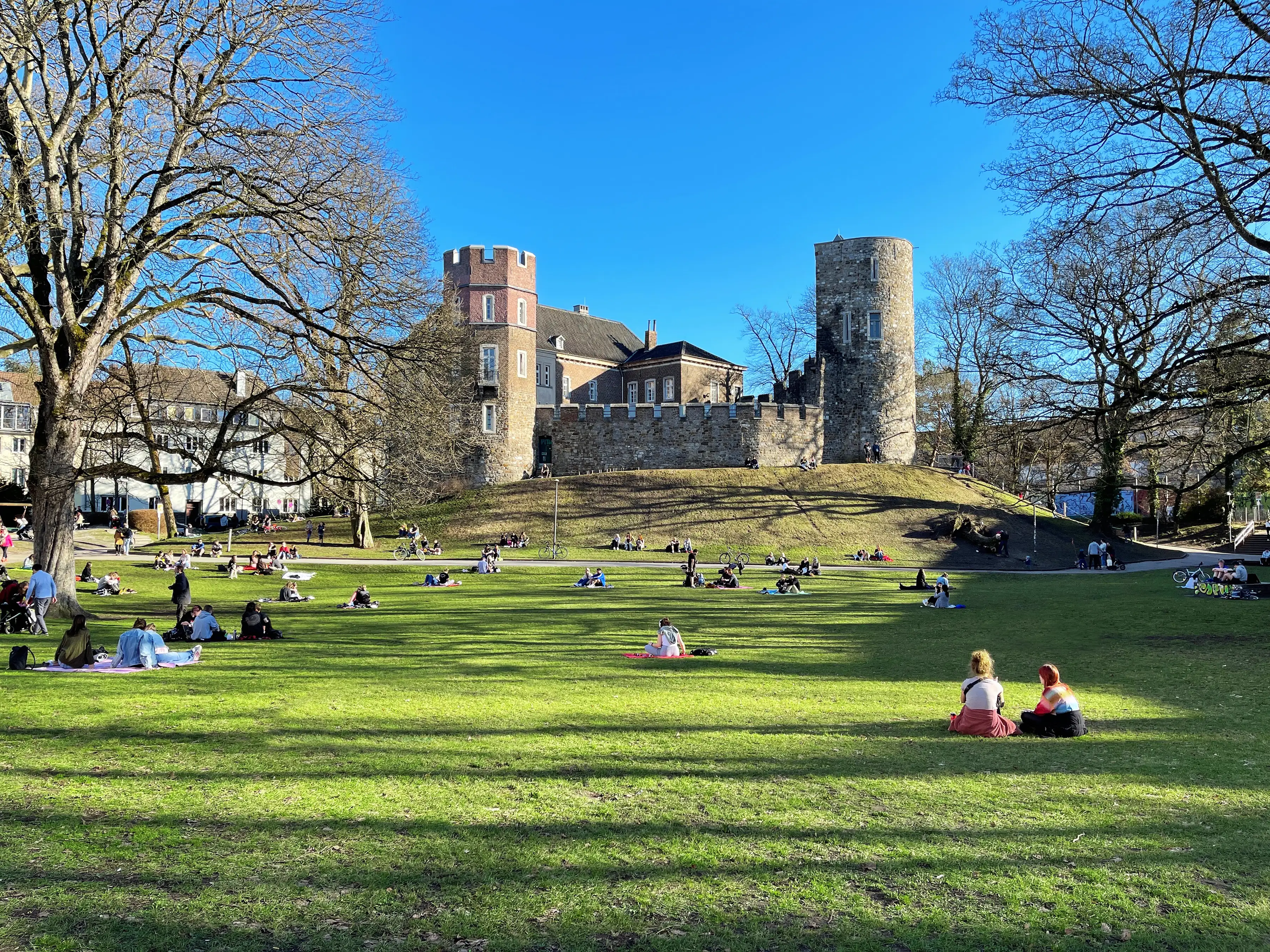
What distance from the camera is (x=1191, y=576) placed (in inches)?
1000

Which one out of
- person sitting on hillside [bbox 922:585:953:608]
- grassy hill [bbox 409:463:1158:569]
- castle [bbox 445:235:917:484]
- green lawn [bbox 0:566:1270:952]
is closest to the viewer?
green lawn [bbox 0:566:1270:952]

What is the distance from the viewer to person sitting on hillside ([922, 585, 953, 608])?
2292cm

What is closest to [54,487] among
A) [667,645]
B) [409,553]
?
[667,645]

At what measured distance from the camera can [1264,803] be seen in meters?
6.61

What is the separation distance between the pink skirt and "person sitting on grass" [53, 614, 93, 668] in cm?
1129

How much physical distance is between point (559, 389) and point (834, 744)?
62.6 m

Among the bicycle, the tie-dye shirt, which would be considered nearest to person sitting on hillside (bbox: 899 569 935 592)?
the bicycle

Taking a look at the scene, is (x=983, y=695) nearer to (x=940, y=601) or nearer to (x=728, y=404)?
(x=940, y=601)

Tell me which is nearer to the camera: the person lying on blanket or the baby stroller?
the person lying on blanket

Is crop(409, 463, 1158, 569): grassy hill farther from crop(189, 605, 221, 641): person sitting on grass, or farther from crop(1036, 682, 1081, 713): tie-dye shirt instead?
crop(1036, 682, 1081, 713): tie-dye shirt

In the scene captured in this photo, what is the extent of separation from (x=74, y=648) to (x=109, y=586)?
1289 centimetres

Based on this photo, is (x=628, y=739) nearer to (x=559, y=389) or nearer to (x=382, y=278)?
(x=382, y=278)

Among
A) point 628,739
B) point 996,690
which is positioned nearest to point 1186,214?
point 996,690

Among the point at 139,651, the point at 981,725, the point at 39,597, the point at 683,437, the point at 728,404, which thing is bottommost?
the point at 981,725
